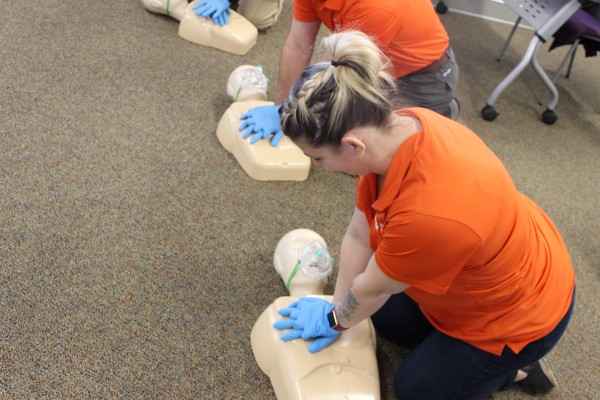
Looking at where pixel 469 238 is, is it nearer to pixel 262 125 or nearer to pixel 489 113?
Answer: pixel 262 125

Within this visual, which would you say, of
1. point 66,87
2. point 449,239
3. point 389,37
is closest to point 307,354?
point 449,239

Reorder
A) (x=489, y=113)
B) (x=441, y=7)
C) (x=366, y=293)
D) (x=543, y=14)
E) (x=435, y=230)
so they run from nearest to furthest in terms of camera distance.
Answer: (x=435, y=230) → (x=366, y=293) → (x=543, y=14) → (x=489, y=113) → (x=441, y=7)

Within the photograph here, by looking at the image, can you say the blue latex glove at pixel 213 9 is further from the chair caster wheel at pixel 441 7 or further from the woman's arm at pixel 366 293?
the woman's arm at pixel 366 293

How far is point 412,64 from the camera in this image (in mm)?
1517

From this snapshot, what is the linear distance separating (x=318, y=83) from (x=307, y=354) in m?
0.63

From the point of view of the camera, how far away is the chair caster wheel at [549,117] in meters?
2.30

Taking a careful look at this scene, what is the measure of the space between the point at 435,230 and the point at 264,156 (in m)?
0.97

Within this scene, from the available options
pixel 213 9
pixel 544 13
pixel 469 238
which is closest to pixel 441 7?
pixel 544 13

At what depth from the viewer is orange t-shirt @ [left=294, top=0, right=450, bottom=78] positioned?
1313mm

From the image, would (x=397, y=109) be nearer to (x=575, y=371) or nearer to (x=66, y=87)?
(x=575, y=371)

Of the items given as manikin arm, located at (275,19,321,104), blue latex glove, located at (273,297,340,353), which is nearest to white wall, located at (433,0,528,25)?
manikin arm, located at (275,19,321,104)

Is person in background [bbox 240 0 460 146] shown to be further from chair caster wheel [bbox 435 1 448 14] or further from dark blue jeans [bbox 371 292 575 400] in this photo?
chair caster wheel [bbox 435 1 448 14]

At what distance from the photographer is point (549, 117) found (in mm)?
2299

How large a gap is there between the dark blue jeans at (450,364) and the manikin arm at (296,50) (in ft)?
2.72
